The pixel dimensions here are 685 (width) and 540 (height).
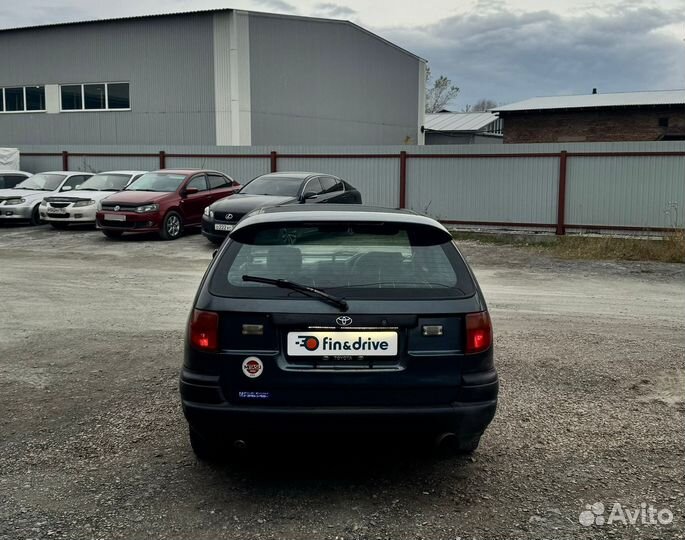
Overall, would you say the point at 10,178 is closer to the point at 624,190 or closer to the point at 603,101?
the point at 624,190

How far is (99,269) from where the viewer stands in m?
12.4

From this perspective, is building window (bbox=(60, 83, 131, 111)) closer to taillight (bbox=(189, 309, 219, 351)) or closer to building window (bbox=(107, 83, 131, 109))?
building window (bbox=(107, 83, 131, 109))

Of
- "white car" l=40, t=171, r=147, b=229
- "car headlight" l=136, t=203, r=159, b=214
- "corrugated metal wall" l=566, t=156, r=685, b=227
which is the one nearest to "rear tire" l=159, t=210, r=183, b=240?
"car headlight" l=136, t=203, r=159, b=214

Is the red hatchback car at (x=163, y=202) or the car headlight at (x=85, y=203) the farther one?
the car headlight at (x=85, y=203)

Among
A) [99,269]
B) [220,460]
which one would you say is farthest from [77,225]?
[220,460]

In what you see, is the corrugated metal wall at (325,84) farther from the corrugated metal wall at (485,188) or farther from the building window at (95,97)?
the corrugated metal wall at (485,188)

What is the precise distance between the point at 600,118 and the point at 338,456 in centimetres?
3568

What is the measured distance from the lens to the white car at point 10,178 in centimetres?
2011

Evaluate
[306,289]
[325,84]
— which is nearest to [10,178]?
[325,84]

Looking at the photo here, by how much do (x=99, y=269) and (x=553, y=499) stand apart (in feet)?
33.2

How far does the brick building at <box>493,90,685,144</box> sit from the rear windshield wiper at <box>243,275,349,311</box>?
34880mm

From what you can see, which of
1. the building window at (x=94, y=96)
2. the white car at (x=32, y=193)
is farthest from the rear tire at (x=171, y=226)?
the building window at (x=94, y=96)

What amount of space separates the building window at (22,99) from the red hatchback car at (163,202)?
16093 millimetres

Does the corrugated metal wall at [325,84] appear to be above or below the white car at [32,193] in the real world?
above
